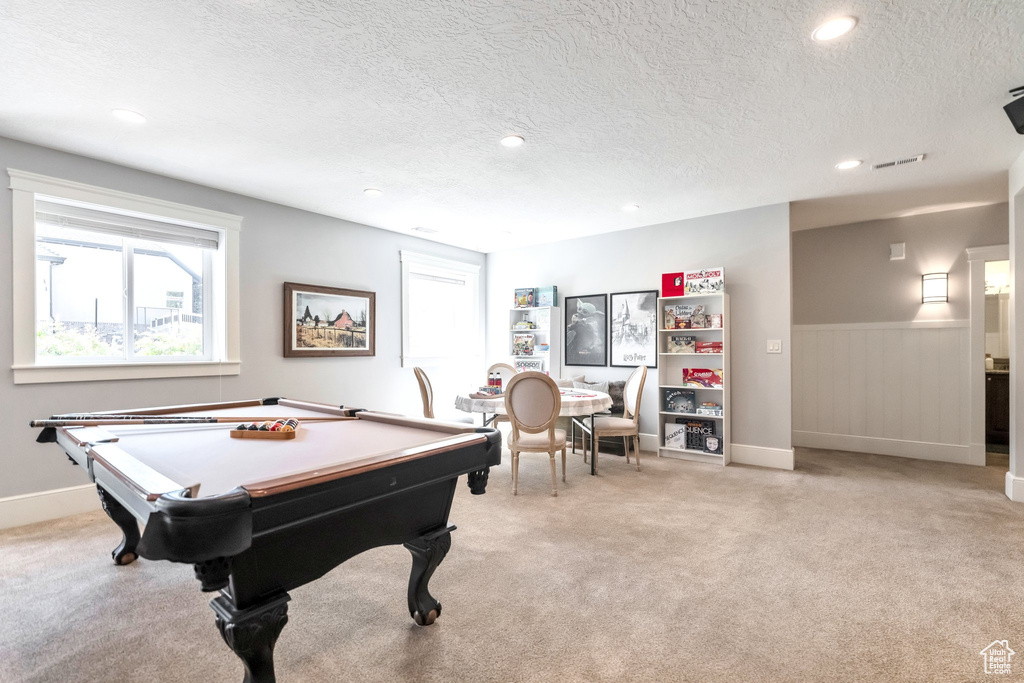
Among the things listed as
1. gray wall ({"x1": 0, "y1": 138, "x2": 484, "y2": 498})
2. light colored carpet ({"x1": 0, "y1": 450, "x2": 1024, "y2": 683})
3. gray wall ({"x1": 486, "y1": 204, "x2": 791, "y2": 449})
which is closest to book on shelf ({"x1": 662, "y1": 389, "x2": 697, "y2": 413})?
gray wall ({"x1": 486, "y1": 204, "x2": 791, "y2": 449})

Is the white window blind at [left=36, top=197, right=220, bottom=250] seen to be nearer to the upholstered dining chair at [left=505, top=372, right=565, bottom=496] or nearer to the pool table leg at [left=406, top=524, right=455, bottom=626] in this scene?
the upholstered dining chair at [left=505, top=372, right=565, bottom=496]

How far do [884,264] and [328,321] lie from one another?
19.4 ft

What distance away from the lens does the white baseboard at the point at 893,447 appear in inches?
188

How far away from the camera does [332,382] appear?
498 cm

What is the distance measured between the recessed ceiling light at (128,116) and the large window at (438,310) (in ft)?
9.82

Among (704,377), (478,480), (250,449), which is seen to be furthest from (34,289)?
(704,377)

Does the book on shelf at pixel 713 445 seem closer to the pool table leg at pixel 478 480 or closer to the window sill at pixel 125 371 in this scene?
the pool table leg at pixel 478 480

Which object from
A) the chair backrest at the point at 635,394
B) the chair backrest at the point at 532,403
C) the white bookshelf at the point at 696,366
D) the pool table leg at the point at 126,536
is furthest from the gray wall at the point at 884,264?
the pool table leg at the point at 126,536

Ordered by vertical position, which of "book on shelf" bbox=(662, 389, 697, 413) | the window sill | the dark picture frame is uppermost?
the dark picture frame

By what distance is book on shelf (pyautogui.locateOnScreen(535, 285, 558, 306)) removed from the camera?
6.00 metres

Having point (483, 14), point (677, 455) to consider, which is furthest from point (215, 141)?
point (677, 455)

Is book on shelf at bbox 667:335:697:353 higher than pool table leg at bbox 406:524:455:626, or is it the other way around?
book on shelf at bbox 667:335:697:353

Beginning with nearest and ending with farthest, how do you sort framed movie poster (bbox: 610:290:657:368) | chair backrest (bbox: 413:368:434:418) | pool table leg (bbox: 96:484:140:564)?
pool table leg (bbox: 96:484:140:564) < chair backrest (bbox: 413:368:434:418) < framed movie poster (bbox: 610:290:657:368)

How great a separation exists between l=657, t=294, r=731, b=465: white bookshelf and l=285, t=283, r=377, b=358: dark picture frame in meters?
3.15
